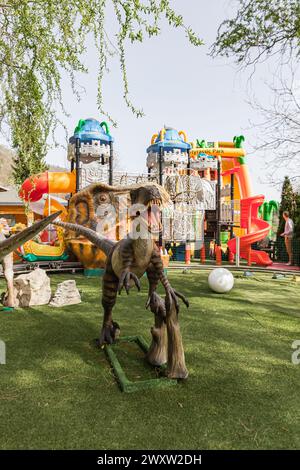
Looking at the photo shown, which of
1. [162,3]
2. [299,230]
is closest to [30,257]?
[162,3]

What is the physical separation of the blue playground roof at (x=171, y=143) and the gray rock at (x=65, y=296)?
813cm

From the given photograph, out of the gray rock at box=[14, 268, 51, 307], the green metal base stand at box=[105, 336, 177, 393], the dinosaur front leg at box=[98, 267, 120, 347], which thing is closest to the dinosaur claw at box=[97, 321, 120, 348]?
the dinosaur front leg at box=[98, 267, 120, 347]

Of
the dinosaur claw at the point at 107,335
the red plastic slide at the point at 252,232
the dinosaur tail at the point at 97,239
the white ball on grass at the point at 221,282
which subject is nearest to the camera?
the dinosaur tail at the point at 97,239

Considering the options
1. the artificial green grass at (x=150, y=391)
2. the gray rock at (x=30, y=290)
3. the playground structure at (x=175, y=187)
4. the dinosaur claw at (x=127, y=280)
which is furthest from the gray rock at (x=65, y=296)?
the dinosaur claw at (x=127, y=280)

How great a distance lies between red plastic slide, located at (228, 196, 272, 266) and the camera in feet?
40.1

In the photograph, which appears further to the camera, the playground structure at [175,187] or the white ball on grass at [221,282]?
the playground structure at [175,187]

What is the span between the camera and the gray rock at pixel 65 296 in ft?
18.4

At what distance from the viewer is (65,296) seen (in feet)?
18.5

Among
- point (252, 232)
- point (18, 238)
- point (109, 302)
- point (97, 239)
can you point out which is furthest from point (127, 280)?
point (252, 232)

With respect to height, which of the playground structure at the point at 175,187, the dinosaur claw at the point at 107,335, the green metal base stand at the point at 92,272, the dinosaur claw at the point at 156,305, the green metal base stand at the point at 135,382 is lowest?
the green metal base stand at the point at 135,382

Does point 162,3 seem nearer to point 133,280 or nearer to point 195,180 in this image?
point 133,280

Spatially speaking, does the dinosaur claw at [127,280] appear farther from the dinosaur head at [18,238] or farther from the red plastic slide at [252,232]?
the red plastic slide at [252,232]

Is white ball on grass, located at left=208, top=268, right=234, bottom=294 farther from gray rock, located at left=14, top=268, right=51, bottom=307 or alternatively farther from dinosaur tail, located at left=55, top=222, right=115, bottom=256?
dinosaur tail, located at left=55, top=222, right=115, bottom=256

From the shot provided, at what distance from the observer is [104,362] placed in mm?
3322
